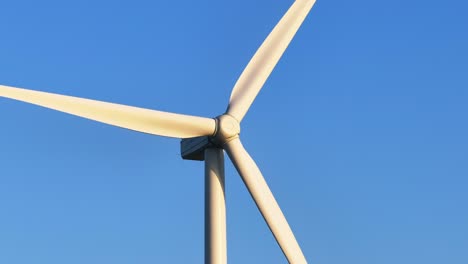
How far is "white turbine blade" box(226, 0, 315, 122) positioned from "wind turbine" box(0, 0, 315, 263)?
0.03 m

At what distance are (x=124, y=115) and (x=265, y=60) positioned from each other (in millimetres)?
5763

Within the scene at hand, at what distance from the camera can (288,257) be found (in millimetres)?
26703

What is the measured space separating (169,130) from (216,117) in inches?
64.1

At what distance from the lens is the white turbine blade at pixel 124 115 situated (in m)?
24.4

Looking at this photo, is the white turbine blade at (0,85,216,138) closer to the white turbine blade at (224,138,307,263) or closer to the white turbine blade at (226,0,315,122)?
the white turbine blade at (224,138,307,263)

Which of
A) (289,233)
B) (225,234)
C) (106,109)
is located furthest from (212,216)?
(106,109)

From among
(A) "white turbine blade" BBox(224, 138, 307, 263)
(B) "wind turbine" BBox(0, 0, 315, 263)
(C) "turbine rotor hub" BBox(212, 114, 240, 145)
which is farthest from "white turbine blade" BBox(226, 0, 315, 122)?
(A) "white turbine blade" BBox(224, 138, 307, 263)

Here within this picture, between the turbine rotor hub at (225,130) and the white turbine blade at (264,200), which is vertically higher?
the turbine rotor hub at (225,130)

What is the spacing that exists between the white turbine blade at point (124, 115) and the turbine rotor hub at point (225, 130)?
0.19m

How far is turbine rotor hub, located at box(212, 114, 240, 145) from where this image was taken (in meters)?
27.6

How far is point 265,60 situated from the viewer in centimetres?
2959

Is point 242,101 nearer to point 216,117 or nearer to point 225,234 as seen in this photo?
point 216,117

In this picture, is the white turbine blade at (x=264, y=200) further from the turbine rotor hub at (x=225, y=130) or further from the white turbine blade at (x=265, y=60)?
the white turbine blade at (x=265, y=60)

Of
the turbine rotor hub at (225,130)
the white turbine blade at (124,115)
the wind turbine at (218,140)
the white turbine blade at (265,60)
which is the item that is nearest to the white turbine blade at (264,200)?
the wind turbine at (218,140)
